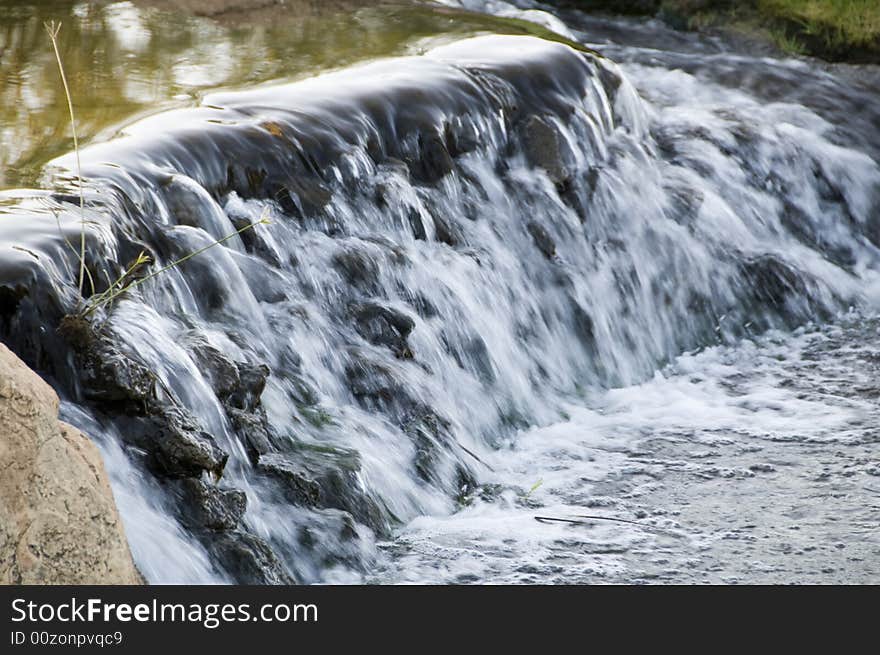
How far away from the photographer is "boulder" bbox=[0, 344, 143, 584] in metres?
3.62

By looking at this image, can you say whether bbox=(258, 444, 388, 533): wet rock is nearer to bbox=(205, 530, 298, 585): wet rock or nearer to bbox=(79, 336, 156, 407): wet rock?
bbox=(205, 530, 298, 585): wet rock

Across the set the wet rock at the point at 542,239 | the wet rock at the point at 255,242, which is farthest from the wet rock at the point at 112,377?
the wet rock at the point at 542,239

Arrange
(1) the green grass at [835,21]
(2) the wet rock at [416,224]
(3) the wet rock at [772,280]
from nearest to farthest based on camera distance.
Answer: (2) the wet rock at [416,224], (3) the wet rock at [772,280], (1) the green grass at [835,21]

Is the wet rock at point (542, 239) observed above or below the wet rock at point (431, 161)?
below

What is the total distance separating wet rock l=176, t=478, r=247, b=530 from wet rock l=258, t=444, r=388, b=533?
17.7 inches

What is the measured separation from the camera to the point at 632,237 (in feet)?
27.3

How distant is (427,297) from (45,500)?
10.9 feet

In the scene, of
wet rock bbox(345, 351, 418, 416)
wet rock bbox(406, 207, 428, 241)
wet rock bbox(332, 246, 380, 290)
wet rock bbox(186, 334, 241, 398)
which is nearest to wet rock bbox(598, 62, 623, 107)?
wet rock bbox(406, 207, 428, 241)

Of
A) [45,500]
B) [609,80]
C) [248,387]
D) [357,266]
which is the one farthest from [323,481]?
[609,80]

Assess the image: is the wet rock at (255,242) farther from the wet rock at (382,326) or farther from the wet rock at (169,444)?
the wet rock at (169,444)

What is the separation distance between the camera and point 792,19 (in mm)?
11781

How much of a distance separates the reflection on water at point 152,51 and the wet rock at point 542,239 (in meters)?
1.58

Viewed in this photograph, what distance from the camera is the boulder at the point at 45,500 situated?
362 centimetres

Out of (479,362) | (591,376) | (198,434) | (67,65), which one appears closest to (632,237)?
(591,376)
